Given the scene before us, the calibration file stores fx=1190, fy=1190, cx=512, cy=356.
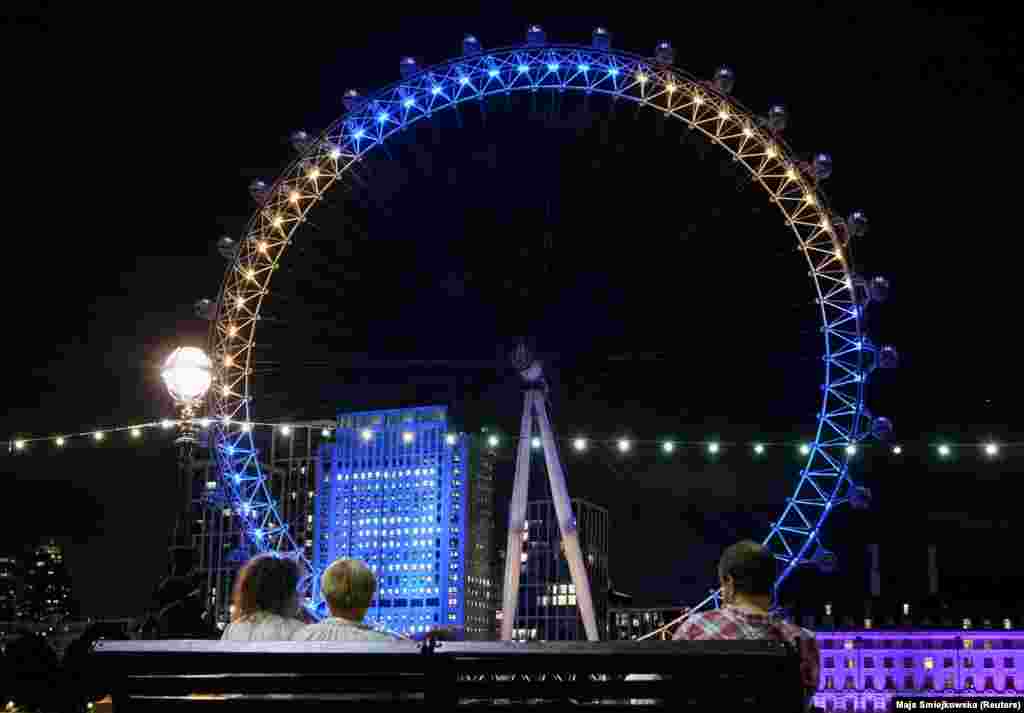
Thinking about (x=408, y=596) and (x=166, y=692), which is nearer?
(x=166, y=692)

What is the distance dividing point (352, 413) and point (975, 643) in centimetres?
5892

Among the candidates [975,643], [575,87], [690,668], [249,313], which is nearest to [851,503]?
[575,87]

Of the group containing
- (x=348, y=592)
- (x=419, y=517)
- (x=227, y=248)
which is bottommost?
(x=419, y=517)

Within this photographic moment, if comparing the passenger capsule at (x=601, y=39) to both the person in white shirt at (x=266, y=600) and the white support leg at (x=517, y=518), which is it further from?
the person in white shirt at (x=266, y=600)

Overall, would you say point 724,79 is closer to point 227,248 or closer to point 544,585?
point 227,248

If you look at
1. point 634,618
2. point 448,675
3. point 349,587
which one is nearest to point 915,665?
point 634,618

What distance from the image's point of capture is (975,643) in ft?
312

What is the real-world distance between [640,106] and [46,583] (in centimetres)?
9996

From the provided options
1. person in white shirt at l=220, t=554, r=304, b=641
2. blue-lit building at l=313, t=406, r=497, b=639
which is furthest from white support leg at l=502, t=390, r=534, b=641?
blue-lit building at l=313, t=406, r=497, b=639

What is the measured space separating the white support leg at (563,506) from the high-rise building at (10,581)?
79790mm

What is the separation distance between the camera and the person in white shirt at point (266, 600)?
247 inches

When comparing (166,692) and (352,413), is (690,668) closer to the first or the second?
(166,692)

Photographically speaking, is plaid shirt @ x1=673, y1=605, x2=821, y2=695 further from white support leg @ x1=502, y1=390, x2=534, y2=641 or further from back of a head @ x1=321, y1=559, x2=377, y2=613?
white support leg @ x1=502, y1=390, x2=534, y2=641

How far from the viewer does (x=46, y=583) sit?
372ft
